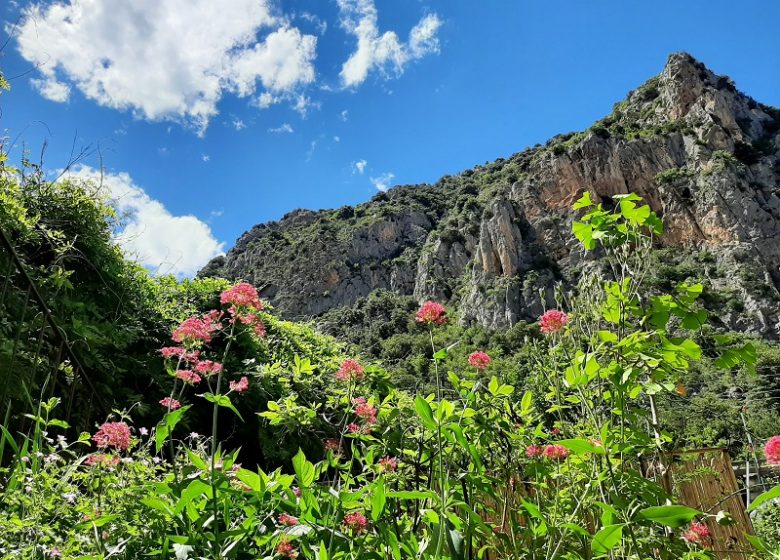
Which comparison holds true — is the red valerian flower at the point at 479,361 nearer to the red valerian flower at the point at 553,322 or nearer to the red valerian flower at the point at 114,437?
the red valerian flower at the point at 553,322

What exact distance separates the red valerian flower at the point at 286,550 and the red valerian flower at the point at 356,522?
19 centimetres

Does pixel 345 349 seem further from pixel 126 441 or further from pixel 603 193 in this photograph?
pixel 603 193

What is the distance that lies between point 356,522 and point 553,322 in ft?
2.87

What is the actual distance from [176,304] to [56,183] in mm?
1191

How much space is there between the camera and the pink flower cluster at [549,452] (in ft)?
4.68

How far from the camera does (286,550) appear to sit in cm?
99

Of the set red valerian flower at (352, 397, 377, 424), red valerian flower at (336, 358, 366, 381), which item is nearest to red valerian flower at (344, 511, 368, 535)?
red valerian flower at (352, 397, 377, 424)

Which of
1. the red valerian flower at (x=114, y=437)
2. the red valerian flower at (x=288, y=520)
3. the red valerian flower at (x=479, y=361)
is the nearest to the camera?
the red valerian flower at (x=288, y=520)

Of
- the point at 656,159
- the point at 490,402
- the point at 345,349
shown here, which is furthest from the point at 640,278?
the point at 656,159

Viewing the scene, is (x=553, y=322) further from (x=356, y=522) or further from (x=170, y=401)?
(x=170, y=401)

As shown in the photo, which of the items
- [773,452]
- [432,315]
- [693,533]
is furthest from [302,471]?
[773,452]

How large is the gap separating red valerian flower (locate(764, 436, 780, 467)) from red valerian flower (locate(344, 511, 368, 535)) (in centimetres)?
117

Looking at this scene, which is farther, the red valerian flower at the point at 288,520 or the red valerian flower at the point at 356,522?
the red valerian flower at the point at 356,522

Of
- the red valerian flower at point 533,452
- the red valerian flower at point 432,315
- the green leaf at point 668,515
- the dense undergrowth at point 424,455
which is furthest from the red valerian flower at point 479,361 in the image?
the green leaf at point 668,515
